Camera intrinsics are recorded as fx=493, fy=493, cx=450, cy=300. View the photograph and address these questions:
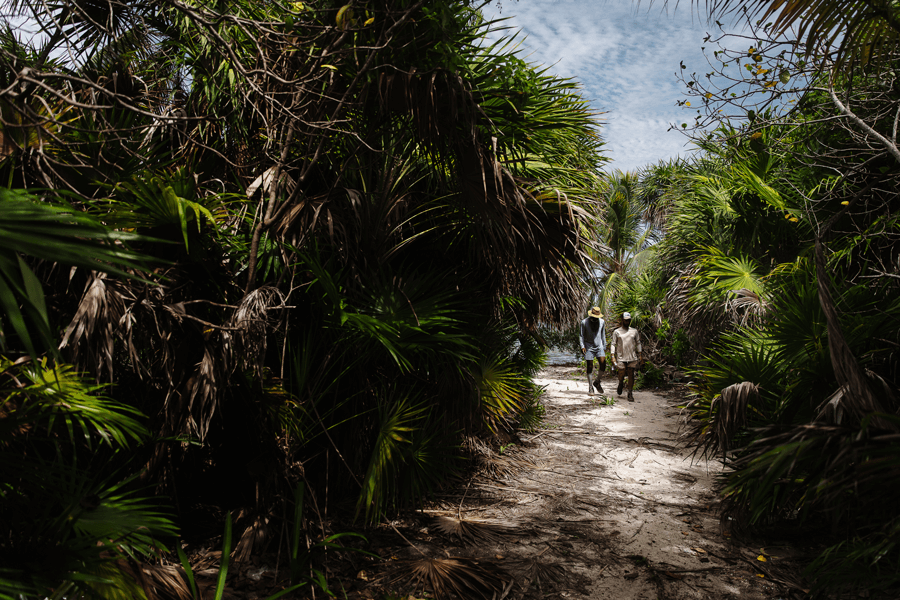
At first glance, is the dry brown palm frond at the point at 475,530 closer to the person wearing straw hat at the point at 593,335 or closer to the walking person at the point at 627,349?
the walking person at the point at 627,349

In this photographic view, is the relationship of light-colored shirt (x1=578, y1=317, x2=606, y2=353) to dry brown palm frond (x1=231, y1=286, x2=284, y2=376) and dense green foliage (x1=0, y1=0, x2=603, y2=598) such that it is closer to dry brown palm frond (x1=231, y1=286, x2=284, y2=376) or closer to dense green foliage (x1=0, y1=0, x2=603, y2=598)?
dense green foliage (x1=0, y1=0, x2=603, y2=598)

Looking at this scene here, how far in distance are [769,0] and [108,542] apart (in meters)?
4.25

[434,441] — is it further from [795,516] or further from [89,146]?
Answer: [89,146]

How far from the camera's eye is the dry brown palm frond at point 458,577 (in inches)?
110

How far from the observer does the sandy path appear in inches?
121

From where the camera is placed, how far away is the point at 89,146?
9.75ft

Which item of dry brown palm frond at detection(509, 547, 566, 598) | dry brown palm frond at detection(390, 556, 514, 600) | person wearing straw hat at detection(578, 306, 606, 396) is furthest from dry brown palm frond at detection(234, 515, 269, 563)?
person wearing straw hat at detection(578, 306, 606, 396)

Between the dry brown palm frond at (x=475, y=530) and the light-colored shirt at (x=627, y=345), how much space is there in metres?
6.34

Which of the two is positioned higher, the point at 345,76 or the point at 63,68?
the point at 345,76

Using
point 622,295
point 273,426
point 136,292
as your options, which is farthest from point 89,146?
point 622,295

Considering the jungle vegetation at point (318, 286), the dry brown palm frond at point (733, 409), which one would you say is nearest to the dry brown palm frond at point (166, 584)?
the jungle vegetation at point (318, 286)

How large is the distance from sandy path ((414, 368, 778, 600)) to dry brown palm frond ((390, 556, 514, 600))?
13 centimetres

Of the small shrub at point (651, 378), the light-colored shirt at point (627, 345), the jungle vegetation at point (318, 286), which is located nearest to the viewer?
the jungle vegetation at point (318, 286)

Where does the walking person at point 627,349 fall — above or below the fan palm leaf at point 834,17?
below
